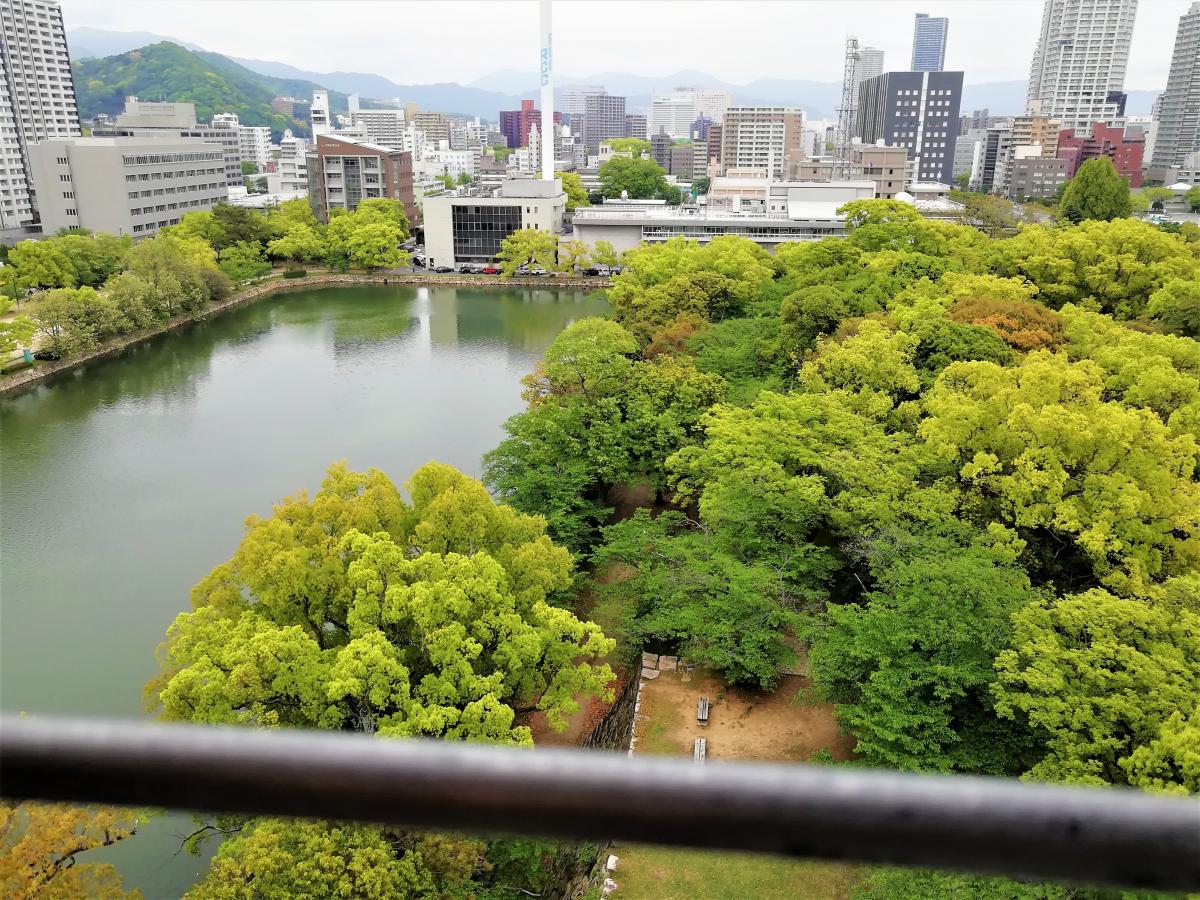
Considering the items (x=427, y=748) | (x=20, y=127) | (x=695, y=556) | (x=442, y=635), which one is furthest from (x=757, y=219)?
(x=20, y=127)

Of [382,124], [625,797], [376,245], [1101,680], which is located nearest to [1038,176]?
[376,245]

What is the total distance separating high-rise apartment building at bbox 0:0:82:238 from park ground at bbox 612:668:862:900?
30547 millimetres

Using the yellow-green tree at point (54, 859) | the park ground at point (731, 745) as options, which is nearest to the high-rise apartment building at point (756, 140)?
the park ground at point (731, 745)

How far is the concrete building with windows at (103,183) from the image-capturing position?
78.3 ft

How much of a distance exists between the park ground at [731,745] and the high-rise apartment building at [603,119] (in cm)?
8116

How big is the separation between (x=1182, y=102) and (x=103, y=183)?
5230cm

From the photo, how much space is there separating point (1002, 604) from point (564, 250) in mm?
20512

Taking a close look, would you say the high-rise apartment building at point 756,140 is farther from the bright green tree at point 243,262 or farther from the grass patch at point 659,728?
the grass patch at point 659,728

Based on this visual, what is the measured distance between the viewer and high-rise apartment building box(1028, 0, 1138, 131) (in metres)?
51.3

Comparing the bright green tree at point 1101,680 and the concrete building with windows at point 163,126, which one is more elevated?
the concrete building with windows at point 163,126

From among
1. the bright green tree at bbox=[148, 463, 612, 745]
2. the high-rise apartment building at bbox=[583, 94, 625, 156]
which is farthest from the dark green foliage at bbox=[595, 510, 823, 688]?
the high-rise apartment building at bbox=[583, 94, 625, 156]

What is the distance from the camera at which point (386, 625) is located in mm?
5297

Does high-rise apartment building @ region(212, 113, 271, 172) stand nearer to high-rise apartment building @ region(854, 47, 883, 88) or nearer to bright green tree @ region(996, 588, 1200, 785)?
high-rise apartment building @ region(854, 47, 883, 88)

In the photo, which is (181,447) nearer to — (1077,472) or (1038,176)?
(1077,472)
